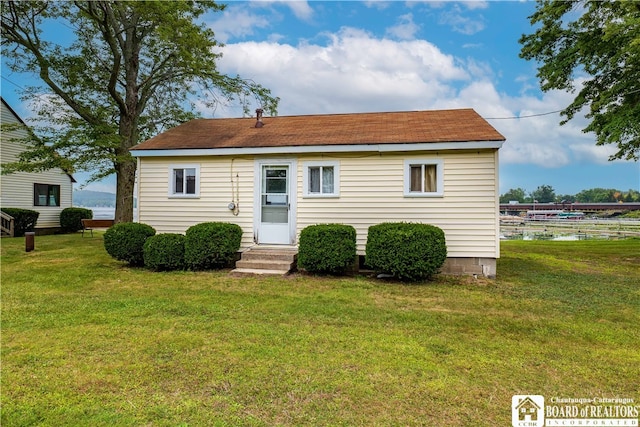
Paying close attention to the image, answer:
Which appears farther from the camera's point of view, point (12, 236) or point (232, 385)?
point (12, 236)

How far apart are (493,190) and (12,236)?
2051cm

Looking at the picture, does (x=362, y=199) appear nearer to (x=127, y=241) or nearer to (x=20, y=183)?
(x=127, y=241)

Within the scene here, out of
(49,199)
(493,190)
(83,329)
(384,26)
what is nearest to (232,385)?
(83,329)

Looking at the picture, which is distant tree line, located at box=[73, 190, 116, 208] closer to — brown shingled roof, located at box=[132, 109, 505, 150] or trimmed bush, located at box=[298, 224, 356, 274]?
brown shingled roof, located at box=[132, 109, 505, 150]

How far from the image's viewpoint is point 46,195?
19500 millimetres

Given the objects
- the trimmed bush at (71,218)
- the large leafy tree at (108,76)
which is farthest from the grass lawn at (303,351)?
the trimmed bush at (71,218)

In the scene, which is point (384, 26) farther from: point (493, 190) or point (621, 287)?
point (621, 287)

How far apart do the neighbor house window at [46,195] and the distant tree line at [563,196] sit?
311ft

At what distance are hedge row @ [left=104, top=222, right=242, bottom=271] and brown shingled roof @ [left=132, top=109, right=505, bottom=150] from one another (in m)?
2.36

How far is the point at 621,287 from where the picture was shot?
7.09 meters

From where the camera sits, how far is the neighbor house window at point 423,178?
8.35m

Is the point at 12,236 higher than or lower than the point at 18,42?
lower

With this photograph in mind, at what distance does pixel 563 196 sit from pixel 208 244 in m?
111

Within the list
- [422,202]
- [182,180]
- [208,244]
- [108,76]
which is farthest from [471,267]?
[108,76]
